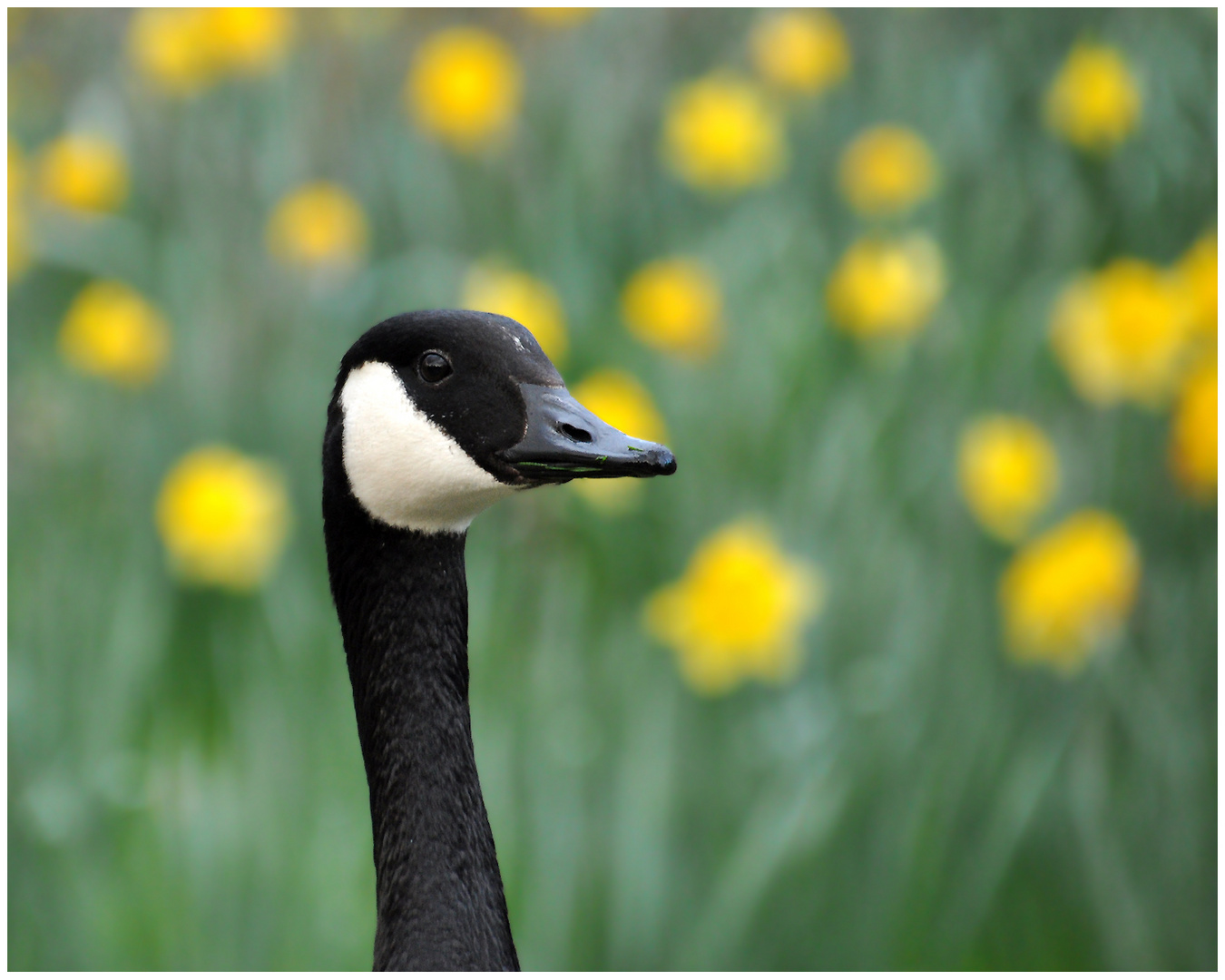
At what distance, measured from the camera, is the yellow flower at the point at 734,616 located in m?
1.19

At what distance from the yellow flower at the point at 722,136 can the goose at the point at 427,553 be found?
82 centimetres

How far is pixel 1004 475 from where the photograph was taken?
1.23 meters

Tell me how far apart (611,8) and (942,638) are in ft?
2.76

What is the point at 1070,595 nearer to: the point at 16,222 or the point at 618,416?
the point at 618,416

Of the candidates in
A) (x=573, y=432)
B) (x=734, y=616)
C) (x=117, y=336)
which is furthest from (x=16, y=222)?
(x=573, y=432)

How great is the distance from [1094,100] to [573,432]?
3.42ft

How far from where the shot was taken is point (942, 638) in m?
1.28

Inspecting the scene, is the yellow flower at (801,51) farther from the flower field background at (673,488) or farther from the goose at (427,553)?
the goose at (427,553)

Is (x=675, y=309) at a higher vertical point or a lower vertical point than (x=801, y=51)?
lower

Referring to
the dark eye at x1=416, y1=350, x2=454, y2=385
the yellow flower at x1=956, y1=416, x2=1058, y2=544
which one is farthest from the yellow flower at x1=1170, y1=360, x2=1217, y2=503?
the dark eye at x1=416, y1=350, x2=454, y2=385

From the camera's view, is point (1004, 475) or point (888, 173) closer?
point (1004, 475)

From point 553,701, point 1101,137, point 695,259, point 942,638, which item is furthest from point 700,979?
point 1101,137

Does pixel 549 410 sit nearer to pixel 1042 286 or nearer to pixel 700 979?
pixel 700 979

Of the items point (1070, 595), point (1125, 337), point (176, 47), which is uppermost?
point (176, 47)
